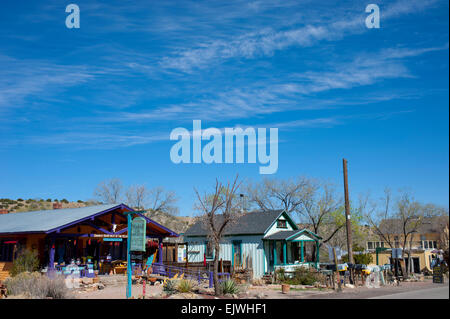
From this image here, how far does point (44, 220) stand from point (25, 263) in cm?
398

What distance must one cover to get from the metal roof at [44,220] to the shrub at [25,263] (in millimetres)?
1295

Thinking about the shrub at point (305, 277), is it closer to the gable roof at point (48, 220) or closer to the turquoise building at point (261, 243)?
the turquoise building at point (261, 243)

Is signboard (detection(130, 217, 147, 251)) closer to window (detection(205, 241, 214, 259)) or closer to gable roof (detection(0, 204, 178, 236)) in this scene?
gable roof (detection(0, 204, 178, 236))

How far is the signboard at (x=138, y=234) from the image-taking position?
675 inches

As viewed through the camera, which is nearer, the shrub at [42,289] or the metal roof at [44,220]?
the shrub at [42,289]

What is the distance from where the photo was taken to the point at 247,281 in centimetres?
2753

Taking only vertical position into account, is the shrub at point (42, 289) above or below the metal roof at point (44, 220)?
below

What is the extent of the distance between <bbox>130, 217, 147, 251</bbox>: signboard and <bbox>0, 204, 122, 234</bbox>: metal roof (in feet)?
21.3

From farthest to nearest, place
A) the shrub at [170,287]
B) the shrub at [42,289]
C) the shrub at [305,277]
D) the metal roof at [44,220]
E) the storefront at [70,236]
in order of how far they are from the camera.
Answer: the shrub at [305,277] < the storefront at [70,236] < the metal roof at [44,220] < the shrub at [170,287] < the shrub at [42,289]

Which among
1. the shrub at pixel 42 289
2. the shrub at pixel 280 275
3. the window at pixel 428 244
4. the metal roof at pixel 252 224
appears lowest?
the shrub at pixel 280 275

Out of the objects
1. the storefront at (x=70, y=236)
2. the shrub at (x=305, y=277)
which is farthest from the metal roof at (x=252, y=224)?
the storefront at (x=70, y=236)

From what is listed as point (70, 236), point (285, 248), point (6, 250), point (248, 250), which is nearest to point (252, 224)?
point (248, 250)

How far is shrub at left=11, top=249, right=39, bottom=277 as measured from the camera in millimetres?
22062
